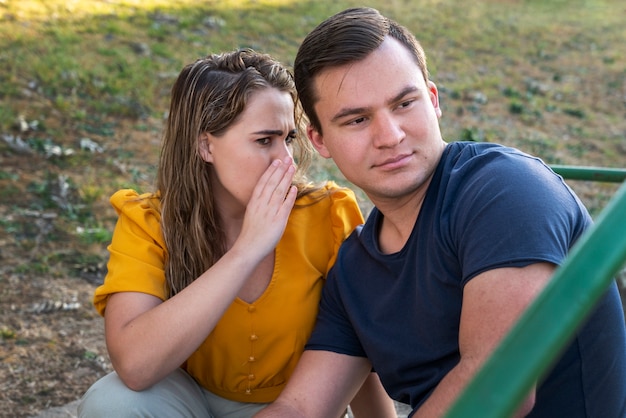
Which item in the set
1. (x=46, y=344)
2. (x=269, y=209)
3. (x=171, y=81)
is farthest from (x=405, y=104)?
(x=171, y=81)

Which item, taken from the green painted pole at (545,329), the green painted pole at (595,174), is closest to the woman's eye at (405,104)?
the green painted pole at (595,174)

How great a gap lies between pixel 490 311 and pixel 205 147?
3.85 feet

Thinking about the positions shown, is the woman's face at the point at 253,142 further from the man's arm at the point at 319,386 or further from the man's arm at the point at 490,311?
the man's arm at the point at 490,311

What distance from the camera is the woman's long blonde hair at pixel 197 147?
243 centimetres

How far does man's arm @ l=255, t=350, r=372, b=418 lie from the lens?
2.26 m

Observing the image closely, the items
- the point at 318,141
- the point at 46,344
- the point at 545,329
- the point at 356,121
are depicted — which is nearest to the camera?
the point at 545,329

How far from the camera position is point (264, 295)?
2.46 m

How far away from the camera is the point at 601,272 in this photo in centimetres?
92

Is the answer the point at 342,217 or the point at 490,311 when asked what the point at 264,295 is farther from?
the point at 490,311

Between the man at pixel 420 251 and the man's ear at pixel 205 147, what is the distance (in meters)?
0.33

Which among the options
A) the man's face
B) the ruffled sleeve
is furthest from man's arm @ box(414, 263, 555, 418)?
the ruffled sleeve

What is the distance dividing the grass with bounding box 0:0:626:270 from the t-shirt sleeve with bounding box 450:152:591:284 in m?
3.18

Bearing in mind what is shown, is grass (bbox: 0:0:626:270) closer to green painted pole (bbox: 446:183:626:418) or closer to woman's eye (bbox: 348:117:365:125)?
woman's eye (bbox: 348:117:365:125)

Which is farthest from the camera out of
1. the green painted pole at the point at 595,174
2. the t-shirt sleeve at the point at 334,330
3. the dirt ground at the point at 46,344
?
the dirt ground at the point at 46,344
